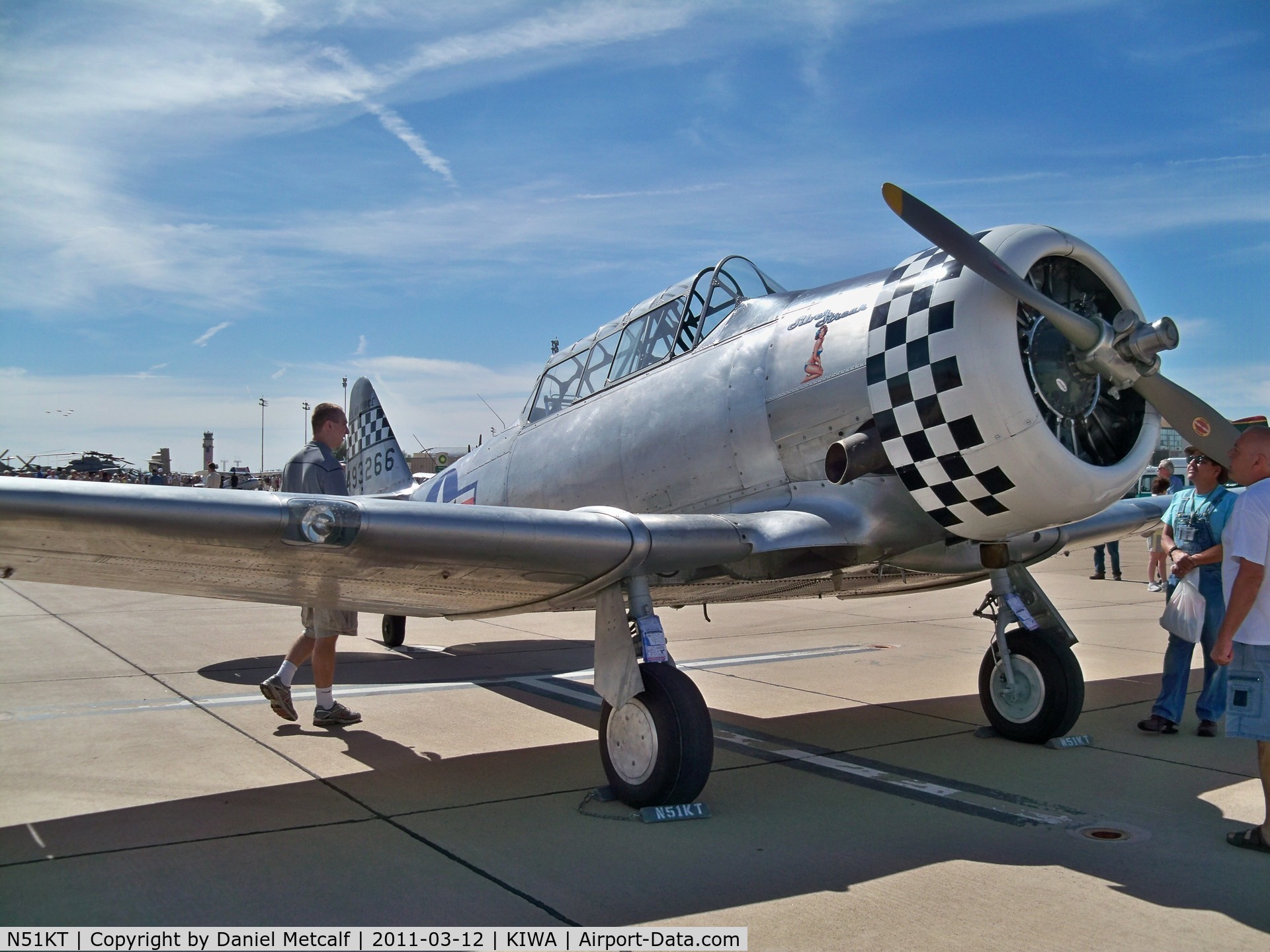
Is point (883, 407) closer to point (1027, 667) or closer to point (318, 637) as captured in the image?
point (1027, 667)

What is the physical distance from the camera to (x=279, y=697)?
5773 millimetres

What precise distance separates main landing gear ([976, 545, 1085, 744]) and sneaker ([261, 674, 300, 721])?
418cm

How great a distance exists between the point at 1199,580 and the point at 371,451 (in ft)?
28.5

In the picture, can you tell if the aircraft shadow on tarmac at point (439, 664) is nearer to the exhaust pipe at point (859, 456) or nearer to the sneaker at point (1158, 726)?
the exhaust pipe at point (859, 456)

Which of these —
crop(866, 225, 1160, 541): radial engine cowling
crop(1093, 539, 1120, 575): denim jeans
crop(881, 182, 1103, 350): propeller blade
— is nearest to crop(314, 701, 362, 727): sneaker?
crop(866, 225, 1160, 541): radial engine cowling

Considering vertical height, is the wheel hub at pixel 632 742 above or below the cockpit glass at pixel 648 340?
below

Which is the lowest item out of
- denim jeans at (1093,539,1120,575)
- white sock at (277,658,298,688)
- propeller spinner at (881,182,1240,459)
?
white sock at (277,658,298,688)

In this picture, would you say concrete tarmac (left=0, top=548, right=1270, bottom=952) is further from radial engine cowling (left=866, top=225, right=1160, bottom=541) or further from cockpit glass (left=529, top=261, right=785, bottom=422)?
cockpit glass (left=529, top=261, right=785, bottom=422)

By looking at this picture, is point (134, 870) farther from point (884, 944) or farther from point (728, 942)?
point (884, 944)

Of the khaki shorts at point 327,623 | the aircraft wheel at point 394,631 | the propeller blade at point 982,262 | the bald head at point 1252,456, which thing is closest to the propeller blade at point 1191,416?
the propeller blade at point 982,262

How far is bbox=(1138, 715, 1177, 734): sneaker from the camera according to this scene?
5742 millimetres

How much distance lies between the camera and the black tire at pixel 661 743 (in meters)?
4.12

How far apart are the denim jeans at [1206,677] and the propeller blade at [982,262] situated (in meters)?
2.23

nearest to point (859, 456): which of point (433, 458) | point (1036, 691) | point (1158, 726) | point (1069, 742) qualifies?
point (1036, 691)
